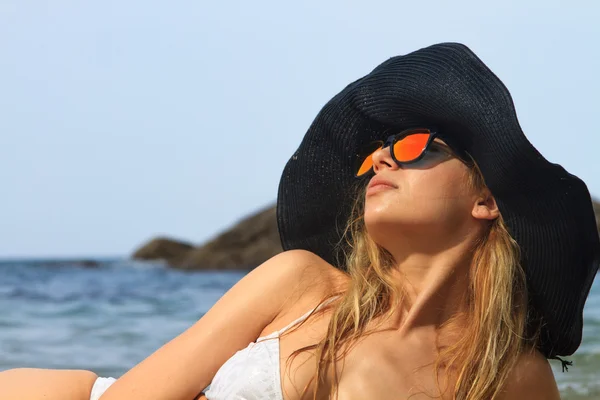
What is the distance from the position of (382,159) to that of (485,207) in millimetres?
421

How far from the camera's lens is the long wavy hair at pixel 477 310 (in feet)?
10.5

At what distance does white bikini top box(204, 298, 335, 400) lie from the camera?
9.80 feet

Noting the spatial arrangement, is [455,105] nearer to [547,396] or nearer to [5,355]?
[547,396]

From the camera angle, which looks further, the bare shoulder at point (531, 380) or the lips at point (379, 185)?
the bare shoulder at point (531, 380)

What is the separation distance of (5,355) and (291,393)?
6.10m

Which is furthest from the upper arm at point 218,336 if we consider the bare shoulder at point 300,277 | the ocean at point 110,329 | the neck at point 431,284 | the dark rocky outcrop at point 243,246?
the dark rocky outcrop at point 243,246

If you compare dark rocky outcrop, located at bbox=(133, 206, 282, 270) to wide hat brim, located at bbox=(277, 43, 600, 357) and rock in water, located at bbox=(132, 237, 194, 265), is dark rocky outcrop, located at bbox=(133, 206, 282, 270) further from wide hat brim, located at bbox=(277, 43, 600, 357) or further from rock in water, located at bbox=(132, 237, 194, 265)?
wide hat brim, located at bbox=(277, 43, 600, 357)

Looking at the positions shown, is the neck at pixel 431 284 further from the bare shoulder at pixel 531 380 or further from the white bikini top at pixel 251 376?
the white bikini top at pixel 251 376

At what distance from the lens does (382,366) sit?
3.10 m

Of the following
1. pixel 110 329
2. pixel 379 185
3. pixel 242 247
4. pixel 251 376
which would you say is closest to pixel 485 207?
pixel 379 185

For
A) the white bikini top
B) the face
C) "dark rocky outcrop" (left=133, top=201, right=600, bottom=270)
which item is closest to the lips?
the face

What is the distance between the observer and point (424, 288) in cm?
327

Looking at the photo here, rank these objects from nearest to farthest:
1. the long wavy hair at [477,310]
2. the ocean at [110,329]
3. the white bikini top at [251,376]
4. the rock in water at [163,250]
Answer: the white bikini top at [251,376] → the long wavy hair at [477,310] → the ocean at [110,329] → the rock in water at [163,250]

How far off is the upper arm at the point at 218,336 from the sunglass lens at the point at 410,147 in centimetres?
54
